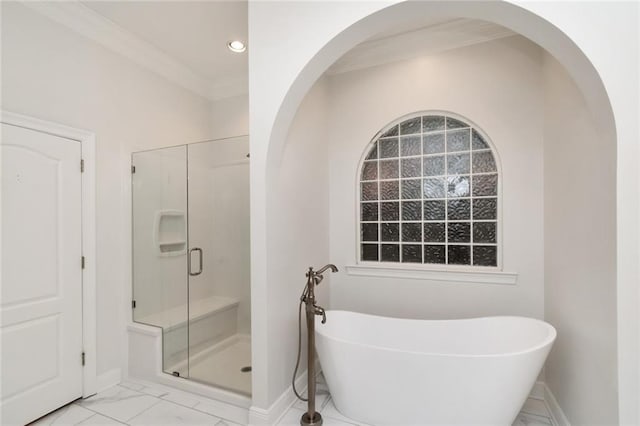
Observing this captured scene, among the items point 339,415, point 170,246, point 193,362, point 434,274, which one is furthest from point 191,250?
point 434,274

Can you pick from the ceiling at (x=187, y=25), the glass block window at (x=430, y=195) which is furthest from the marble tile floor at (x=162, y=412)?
the ceiling at (x=187, y=25)

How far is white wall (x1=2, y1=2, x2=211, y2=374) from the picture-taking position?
2.00 metres

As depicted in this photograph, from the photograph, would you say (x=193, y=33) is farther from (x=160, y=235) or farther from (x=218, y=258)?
(x=218, y=258)

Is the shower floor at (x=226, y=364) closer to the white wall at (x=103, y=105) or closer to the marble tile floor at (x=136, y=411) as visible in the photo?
the marble tile floor at (x=136, y=411)

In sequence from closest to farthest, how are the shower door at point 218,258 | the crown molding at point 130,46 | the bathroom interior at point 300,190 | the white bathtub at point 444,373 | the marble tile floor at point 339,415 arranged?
the white bathtub at point 444,373, the bathroom interior at point 300,190, the marble tile floor at point 339,415, the crown molding at point 130,46, the shower door at point 218,258

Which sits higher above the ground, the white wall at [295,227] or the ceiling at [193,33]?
the ceiling at [193,33]

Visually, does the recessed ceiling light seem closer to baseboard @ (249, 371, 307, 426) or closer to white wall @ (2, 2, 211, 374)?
white wall @ (2, 2, 211, 374)

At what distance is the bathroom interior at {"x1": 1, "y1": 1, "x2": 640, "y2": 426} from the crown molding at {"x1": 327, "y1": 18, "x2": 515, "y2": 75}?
0.02 m

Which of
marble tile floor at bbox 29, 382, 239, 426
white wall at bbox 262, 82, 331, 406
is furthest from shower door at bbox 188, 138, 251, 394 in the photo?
white wall at bbox 262, 82, 331, 406

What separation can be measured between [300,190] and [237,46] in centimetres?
146

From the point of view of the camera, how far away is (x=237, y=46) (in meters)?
2.73

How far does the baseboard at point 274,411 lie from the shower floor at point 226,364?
0.30 m

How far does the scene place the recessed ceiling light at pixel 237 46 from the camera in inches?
105

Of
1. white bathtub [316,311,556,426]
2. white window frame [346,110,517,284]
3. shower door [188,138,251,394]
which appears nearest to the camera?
white bathtub [316,311,556,426]
